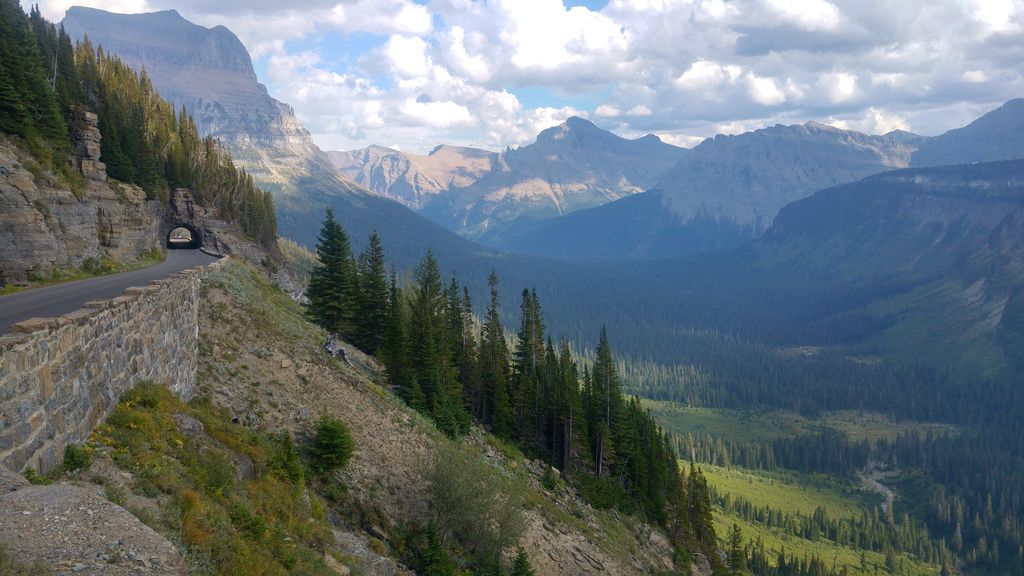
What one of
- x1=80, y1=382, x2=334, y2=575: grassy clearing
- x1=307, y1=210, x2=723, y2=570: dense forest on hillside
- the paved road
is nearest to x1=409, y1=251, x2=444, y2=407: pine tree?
x1=307, y1=210, x2=723, y2=570: dense forest on hillside

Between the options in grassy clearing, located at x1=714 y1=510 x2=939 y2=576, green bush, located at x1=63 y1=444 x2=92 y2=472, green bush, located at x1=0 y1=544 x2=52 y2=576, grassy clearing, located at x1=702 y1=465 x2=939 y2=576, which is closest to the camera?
green bush, located at x1=0 y1=544 x2=52 y2=576

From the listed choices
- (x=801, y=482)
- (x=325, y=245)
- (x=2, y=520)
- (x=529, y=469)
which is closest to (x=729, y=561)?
(x=529, y=469)

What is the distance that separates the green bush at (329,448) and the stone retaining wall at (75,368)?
7164 mm

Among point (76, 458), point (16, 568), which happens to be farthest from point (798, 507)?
point (16, 568)

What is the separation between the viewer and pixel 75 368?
53.7 feet

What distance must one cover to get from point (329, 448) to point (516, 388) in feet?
154

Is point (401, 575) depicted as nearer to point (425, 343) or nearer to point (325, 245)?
point (425, 343)

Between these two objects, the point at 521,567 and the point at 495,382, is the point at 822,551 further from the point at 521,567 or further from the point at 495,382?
the point at 521,567

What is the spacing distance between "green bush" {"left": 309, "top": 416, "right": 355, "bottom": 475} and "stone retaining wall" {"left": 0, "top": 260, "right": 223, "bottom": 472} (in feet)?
23.5

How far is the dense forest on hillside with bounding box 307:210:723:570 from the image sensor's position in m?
60.4

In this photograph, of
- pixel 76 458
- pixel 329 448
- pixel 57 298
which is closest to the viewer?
pixel 76 458

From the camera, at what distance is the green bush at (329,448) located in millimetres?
29406

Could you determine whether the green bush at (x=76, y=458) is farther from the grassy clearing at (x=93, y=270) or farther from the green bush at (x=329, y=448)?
the grassy clearing at (x=93, y=270)

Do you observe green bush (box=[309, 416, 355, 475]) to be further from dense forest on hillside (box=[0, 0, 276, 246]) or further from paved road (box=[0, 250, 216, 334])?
dense forest on hillside (box=[0, 0, 276, 246])
